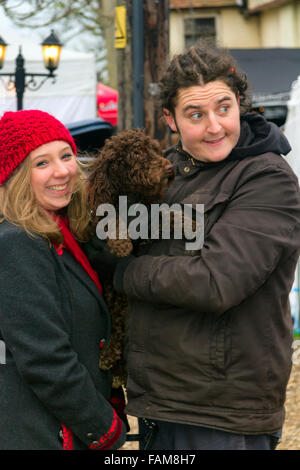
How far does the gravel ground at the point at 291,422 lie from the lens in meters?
5.19

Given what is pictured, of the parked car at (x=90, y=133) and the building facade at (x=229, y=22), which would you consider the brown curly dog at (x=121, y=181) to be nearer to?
the parked car at (x=90, y=133)

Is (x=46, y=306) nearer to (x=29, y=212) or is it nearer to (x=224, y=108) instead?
(x=29, y=212)

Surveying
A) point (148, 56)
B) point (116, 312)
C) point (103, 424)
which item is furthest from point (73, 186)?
point (148, 56)

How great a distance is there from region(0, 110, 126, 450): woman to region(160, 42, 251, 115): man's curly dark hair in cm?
45

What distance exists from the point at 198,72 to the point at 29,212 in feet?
2.65

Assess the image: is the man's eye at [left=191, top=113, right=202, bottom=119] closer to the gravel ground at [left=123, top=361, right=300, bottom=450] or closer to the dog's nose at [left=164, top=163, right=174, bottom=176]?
the dog's nose at [left=164, top=163, right=174, bottom=176]

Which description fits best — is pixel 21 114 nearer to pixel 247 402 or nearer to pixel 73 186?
pixel 73 186

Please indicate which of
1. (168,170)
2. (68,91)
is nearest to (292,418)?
(168,170)

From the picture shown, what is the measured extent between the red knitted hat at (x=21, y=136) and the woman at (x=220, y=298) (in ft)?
1.71

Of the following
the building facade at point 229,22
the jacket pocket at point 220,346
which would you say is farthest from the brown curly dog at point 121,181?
the building facade at point 229,22

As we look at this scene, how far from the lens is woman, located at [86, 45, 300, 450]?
2.06m

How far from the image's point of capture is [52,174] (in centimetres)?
232

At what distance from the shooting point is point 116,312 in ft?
8.34

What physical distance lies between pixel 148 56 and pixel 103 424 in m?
4.32
